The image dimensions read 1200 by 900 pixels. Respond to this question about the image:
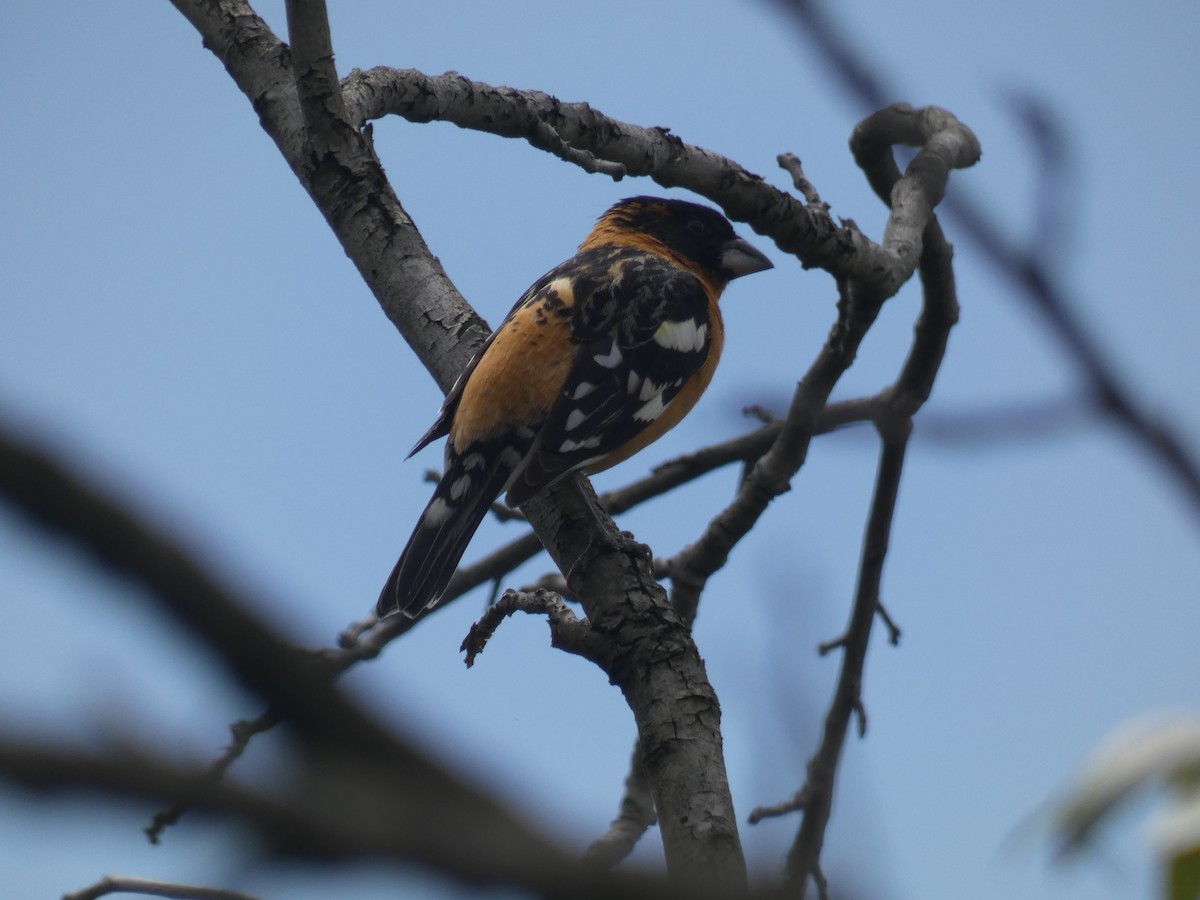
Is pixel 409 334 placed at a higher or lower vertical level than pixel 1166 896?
higher

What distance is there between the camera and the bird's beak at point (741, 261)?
7.32 meters

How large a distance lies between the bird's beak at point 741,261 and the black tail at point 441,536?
2.79 meters

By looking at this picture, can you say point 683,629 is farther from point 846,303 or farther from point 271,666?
point 271,666

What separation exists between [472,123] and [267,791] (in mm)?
4227

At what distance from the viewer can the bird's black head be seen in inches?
289

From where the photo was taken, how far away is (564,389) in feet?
17.5

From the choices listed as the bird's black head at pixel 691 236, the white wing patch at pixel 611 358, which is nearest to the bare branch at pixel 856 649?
the white wing patch at pixel 611 358

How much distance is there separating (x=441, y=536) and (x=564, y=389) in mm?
863

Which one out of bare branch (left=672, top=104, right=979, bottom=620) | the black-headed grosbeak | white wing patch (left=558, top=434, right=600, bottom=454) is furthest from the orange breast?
bare branch (left=672, top=104, right=979, bottom=620)

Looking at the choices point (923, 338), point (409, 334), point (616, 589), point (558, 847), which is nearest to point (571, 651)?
point (616, 589)

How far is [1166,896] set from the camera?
3.95 ft

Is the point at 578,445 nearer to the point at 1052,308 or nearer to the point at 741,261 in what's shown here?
the point at 741,261

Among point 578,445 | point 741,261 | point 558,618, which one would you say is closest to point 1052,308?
point 558,618

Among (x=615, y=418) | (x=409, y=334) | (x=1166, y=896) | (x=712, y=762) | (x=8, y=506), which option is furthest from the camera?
(x=615, y=418)
